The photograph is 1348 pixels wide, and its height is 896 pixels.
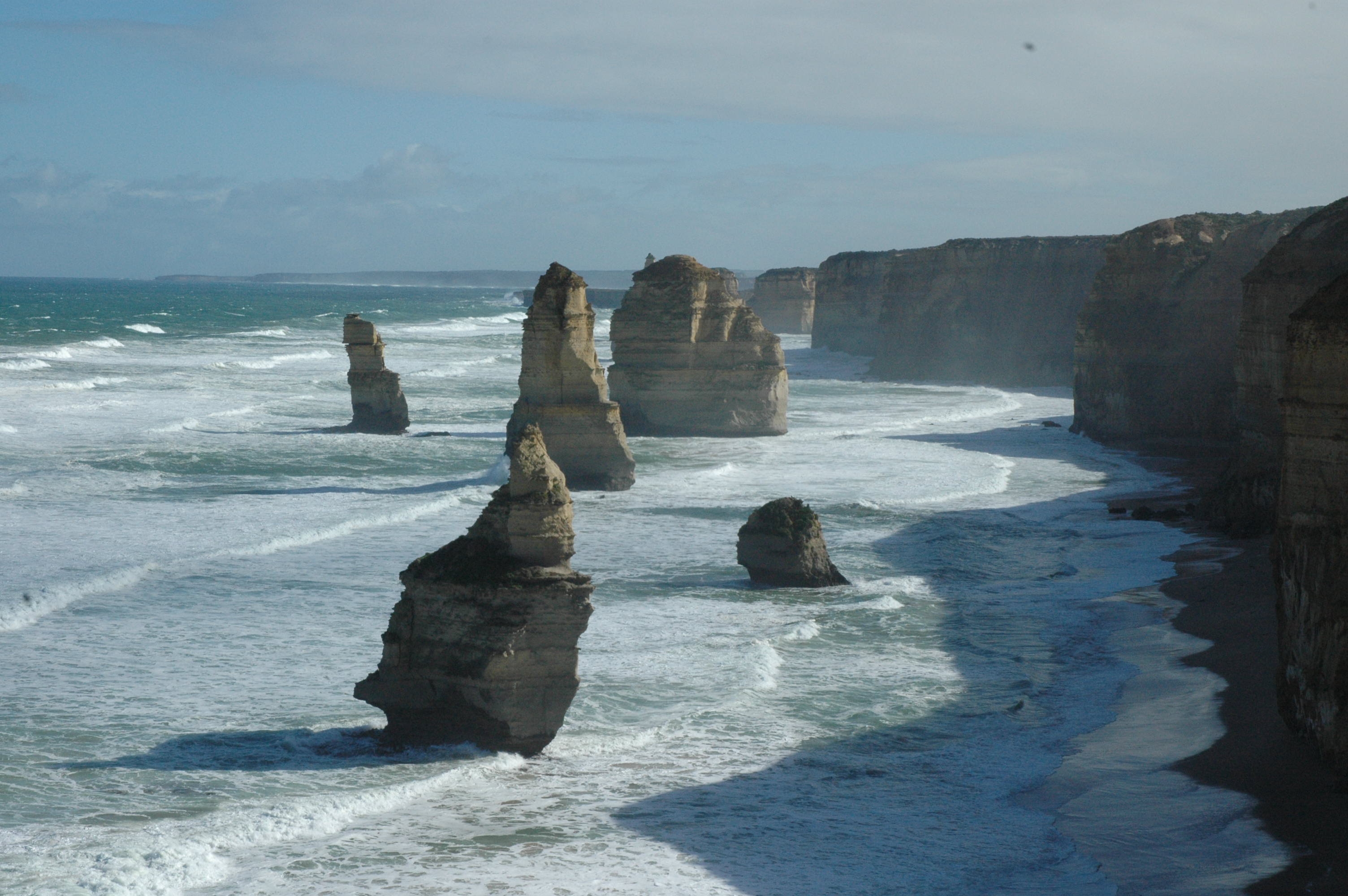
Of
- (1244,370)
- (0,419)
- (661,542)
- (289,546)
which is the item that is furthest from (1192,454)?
(0,419)

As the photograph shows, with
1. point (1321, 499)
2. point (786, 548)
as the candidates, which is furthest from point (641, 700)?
point (1321, 499)

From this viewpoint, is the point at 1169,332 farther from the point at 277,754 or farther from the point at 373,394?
the point at 277,754

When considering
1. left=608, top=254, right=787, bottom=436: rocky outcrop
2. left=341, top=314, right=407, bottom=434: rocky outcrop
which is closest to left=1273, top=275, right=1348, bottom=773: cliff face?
left=608, top=254, right=787, bottom=436: rocky outcrop

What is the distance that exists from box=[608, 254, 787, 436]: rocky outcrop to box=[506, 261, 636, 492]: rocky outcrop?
9417mm

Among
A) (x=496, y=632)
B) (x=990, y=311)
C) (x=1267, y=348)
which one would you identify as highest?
(x=990, y=311)

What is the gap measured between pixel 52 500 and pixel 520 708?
18.2 meters

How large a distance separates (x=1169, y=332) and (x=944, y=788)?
3053 centimetres

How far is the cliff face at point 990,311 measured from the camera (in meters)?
70.9

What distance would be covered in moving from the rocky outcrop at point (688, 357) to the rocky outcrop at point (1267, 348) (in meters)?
16.8

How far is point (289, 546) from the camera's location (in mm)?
23469

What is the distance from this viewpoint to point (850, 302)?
96.9 metres

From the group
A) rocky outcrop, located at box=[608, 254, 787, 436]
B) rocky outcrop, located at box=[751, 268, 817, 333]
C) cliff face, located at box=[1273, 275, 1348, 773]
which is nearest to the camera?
cliff face, located at box=[1273, 275, 1348, 773]

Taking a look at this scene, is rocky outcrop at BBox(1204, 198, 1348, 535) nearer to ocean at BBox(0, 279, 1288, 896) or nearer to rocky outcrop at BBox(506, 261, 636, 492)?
ocean at BBox(0, 279, 1288, 896)

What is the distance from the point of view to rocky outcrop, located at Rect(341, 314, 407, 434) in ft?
130
